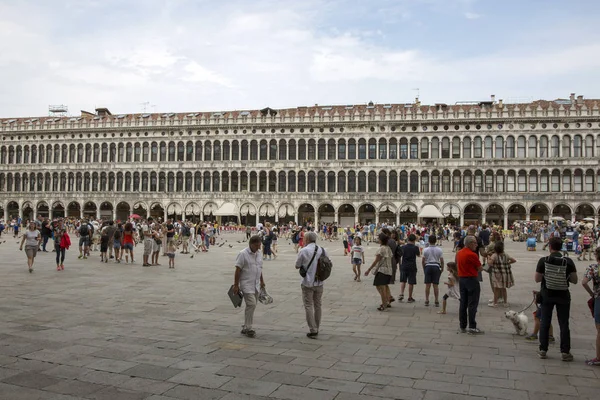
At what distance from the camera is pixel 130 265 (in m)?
18.7

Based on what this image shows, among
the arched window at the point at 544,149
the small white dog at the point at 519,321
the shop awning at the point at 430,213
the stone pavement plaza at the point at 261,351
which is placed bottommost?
the stone pavement plaza at the point at 261,351

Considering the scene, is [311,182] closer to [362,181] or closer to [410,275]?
[362,181]

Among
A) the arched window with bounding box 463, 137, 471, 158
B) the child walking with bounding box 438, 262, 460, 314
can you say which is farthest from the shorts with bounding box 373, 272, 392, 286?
the arched window with bounding box 463, 137, 471, 158

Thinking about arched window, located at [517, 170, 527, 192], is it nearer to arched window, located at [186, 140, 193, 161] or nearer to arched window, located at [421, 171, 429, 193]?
arched window, located at [421, 171, 429, 193]

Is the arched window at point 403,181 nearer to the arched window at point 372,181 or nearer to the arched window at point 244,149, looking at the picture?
the arched window at point 372,181

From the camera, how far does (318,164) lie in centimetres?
5900

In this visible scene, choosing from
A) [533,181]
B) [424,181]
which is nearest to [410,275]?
[424,181]

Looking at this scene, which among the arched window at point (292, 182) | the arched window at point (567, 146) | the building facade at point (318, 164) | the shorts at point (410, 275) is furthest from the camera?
the arched window at point (292, 182)

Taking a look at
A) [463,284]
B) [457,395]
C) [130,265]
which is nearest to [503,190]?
[130,265]

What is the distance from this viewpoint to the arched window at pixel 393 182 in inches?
2256

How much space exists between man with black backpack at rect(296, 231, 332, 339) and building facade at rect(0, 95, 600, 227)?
41.7 metres

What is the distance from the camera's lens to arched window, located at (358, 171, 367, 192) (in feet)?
191

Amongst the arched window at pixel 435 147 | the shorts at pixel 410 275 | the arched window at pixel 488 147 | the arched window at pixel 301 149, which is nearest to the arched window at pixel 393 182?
the arched window at pixel 435 147

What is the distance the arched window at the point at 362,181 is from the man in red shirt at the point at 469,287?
4938 centimetres
